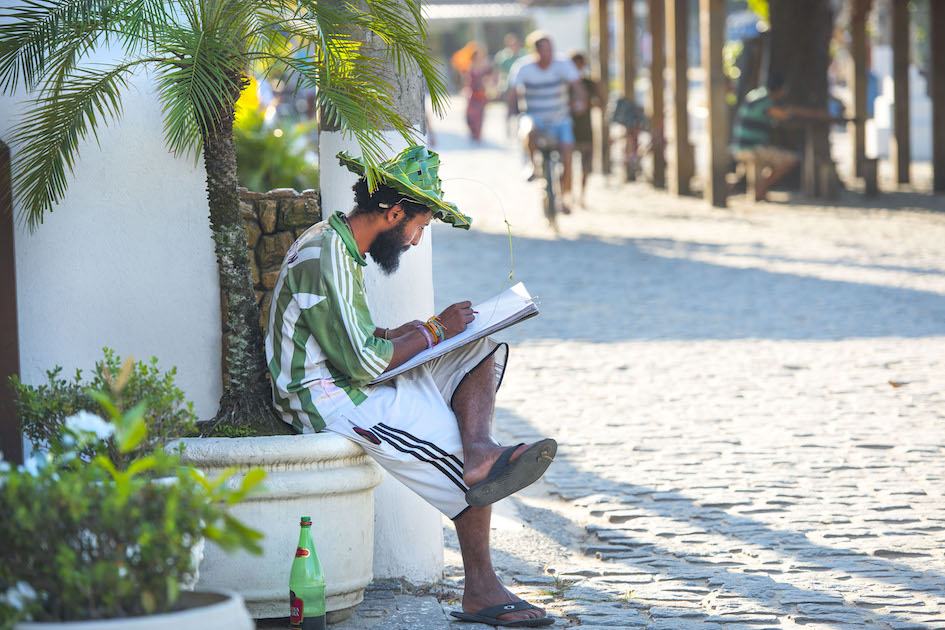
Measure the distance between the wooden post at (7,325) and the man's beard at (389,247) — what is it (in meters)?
1.30

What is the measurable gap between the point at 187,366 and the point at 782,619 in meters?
2.35

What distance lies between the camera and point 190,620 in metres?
2.56

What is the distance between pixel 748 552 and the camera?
16.1 feet

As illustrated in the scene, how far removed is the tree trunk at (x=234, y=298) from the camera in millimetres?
4355

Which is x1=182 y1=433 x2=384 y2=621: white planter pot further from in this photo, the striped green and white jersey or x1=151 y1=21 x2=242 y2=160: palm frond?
x1=151 y1=21 x2=242 y2=160: palm frond

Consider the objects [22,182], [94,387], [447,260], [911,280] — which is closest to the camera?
[94,387]

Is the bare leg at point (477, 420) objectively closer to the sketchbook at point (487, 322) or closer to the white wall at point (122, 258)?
the sketchbook at point (487, 322)

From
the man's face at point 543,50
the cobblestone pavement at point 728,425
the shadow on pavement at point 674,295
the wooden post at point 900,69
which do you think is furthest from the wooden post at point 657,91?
the shadow on pavement at point 674,295

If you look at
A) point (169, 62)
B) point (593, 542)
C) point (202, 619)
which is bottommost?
point (593, 542)

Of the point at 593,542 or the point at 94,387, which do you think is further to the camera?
the point at 593,542

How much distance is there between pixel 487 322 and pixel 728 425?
2.88 metres

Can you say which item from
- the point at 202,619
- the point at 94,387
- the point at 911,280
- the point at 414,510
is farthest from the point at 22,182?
the point at 911,280

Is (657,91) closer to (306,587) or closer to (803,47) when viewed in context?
(803,47)

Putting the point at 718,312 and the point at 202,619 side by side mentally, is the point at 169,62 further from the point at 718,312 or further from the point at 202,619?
the point at 718,312
